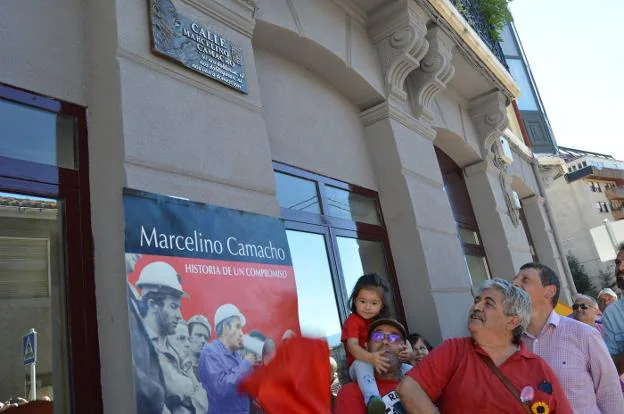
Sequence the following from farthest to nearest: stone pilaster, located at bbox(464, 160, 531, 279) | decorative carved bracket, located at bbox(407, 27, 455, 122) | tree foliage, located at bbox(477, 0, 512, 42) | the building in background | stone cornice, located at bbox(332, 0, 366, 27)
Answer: the building in background, tree foliage, located at bbox(477, 0, 512, 42), stone pilaster, located at bbox(464, 160, 531, 279), decorative carved bracket, located at bbox(407, 27, 455, 122), stone cornice, located at bbox(332, 0, 366, 27)

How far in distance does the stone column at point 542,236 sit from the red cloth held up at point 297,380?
9.59m

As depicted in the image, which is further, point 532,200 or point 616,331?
point 532,200

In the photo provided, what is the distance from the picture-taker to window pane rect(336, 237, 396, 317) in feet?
14.9

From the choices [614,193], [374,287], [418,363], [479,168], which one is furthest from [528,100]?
[614,193]

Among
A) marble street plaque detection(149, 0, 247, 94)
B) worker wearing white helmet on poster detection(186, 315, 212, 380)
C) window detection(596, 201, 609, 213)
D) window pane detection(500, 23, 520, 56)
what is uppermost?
window pane detection(500, 23, 520, 56)

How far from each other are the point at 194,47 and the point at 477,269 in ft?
19.4

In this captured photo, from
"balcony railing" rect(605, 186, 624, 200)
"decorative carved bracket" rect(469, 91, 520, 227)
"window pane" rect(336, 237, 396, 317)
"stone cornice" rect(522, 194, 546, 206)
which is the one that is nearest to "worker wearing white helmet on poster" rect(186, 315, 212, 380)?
"window pane" rect(336, 237, 396, 317)

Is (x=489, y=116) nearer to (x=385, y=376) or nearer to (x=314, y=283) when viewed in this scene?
(x=314, y=283)

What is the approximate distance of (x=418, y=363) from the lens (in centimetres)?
216

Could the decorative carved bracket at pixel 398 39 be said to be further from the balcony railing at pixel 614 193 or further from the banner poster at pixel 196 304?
the balcony railing at pixel 614 193

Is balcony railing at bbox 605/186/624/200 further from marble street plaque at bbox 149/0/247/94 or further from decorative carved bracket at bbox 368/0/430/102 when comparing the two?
marble street plaque at bbox 149/0/247/94

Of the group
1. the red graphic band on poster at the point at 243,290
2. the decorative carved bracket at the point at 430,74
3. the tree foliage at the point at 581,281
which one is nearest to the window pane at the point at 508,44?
the decorative carved bracket at the point at 430,74

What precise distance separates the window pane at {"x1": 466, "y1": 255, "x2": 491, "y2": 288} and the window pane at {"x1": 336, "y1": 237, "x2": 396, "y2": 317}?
2708mm

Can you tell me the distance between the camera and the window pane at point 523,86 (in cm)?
1448
